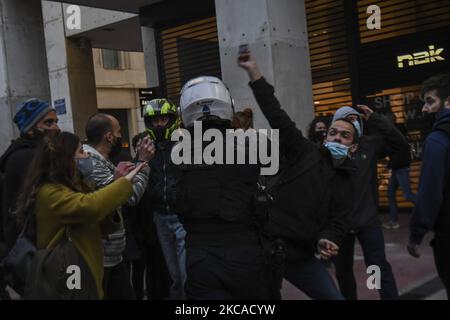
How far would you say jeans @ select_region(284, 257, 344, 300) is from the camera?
362 cm

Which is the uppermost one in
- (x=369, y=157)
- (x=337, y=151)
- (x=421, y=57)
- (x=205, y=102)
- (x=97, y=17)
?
(x=97, y=17)

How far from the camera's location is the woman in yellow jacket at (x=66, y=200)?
10.5 feet

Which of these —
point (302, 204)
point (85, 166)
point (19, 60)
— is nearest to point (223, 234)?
point (302, 204)

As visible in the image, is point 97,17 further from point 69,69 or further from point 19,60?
point 19,60

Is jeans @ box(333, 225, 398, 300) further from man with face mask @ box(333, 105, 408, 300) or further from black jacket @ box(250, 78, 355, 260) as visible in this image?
black jacket @ box(250, 78, 355, 260)

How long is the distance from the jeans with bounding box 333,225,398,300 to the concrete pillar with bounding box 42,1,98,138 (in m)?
9.24

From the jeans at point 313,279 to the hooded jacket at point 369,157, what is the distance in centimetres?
110

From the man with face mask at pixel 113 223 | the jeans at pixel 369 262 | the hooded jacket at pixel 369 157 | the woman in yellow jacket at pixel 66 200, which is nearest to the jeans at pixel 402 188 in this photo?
the hooded jacket at pixel 369 157

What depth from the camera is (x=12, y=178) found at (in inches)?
151

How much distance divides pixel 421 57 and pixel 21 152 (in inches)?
274

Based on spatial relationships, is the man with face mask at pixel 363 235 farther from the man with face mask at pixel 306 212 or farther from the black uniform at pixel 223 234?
the black uniform at pixel 223 234

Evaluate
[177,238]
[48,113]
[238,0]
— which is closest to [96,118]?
[48,113]

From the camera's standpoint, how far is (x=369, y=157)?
495 centimetres
